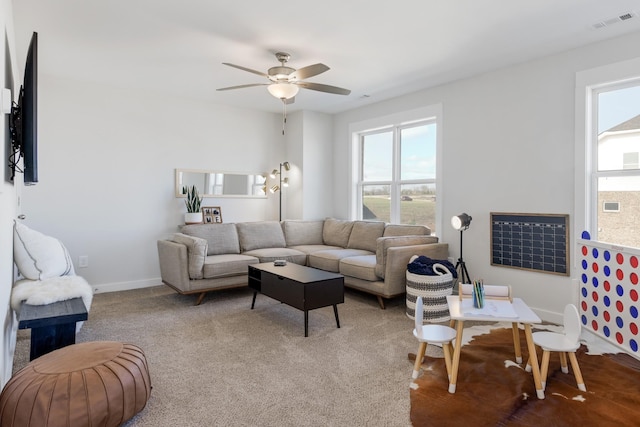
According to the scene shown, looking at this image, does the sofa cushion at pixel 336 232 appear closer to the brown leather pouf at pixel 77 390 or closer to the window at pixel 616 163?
the window at pixel 616 163

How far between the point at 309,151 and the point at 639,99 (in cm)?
394

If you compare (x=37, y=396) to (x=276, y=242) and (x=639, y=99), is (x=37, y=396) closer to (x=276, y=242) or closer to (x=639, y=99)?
(x=276, y=242)

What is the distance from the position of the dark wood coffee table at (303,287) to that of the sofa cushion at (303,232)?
172 centimetres

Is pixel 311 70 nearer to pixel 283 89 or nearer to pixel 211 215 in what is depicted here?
pixel 283 89

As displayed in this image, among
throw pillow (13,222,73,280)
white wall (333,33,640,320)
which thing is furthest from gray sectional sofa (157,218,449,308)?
throw pillow (13,222,73,280)

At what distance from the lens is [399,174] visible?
527cm

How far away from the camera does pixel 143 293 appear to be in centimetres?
462

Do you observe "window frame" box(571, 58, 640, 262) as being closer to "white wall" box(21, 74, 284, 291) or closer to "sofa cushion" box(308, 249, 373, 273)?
"sofa cushion" box(308, 249, 373, 273)

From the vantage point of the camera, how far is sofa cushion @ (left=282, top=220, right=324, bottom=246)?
18.2 ft

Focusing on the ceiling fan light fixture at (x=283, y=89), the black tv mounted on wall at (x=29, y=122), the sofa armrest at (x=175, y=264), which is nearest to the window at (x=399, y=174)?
the ceiling fan light fixture at (x=283, y=89)

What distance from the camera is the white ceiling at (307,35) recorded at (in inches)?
108

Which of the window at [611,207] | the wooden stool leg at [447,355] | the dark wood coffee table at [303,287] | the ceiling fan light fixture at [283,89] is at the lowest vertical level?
the wooden stool leg at [447,355]

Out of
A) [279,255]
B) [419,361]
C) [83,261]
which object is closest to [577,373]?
[419,361]

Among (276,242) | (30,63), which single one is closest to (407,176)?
(276,242)
